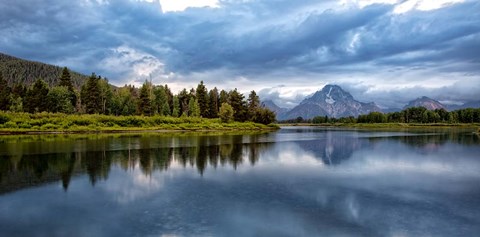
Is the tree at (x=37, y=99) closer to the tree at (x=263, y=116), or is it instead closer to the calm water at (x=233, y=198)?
the tree at (x=263, y=116)

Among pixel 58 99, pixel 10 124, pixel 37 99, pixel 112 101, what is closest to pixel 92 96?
pixel 58 99

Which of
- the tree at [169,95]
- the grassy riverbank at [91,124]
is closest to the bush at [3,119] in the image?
the grassy riverbank at [91,124]

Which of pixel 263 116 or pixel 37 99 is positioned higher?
pixel 37 99

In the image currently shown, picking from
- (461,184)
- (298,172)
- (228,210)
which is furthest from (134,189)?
(461,184)

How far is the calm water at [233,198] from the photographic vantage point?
38.9ft

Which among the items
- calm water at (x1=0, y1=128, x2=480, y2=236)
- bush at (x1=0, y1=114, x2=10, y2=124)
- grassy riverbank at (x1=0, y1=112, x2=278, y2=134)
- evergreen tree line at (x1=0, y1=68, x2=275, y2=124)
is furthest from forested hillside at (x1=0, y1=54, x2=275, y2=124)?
calm water at (x1=0, y1=128, x2=480, y2=236)

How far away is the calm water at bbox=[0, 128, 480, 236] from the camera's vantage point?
1187 centimetres

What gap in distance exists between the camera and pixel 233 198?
15977mm

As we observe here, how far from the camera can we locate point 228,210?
45.5 feet

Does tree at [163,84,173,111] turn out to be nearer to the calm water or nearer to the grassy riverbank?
the grassy riverbank

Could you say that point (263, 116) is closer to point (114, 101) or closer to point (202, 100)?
point (202, 100)

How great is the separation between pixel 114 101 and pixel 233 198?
11575 cm

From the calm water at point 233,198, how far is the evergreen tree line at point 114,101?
257 ft

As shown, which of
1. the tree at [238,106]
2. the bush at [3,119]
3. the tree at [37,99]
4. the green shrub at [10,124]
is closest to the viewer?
the green shrub at [10,124]
